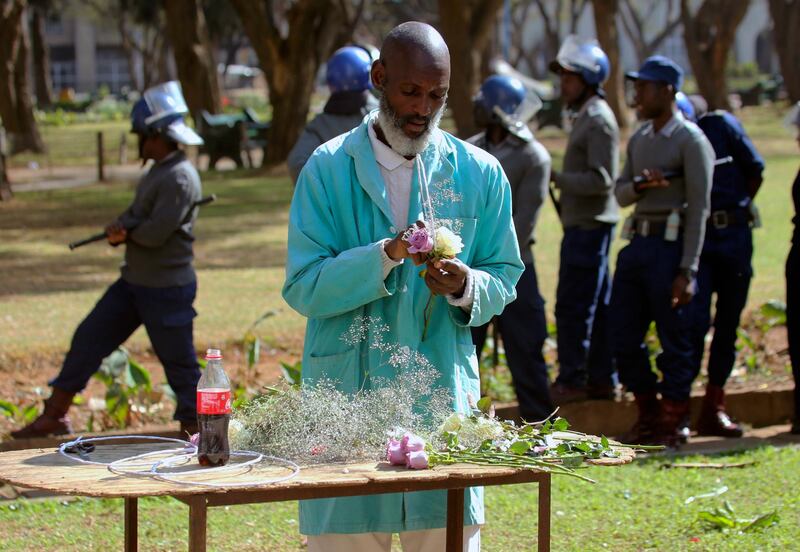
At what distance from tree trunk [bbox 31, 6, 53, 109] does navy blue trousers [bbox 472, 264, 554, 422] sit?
1956 inches

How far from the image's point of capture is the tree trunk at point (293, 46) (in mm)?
25047

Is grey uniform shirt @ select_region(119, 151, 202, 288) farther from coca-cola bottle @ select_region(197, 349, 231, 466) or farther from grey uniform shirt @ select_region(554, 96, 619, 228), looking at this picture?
coca-cola bottle @ select_region(197, 349, 231, 466)

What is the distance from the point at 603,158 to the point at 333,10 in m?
17.6

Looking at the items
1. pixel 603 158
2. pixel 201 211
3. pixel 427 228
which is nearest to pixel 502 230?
pixel 427 228

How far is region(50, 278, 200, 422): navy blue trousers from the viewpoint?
744 centimetres

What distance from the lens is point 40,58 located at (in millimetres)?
55625

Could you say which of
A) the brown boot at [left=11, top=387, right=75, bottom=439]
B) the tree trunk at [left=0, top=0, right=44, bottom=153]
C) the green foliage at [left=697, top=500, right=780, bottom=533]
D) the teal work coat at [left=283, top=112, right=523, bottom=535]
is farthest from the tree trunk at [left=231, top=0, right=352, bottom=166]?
the teal work coat at [left=283, top=112, right=523, bottom=535]

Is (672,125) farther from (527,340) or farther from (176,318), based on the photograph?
(176,318)

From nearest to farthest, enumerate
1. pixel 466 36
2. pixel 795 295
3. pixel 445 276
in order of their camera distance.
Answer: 1. pixel 445 276
2. pixel 795 295
3. pixel 466 36

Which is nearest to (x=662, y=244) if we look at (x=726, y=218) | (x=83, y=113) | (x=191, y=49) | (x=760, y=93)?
(x=726, y=218)

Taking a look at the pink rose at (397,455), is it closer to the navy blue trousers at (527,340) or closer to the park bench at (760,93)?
the navy blue trousers at (527,340)

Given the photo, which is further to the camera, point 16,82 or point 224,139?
point 16,82

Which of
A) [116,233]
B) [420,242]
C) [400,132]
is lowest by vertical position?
[116,233]

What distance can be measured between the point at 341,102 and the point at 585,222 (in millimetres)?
1796
